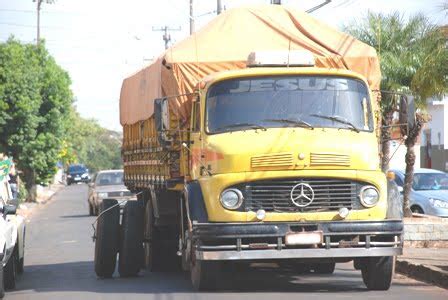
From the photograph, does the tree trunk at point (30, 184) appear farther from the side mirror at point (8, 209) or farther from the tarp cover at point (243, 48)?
the side mirror at point (8, 209)

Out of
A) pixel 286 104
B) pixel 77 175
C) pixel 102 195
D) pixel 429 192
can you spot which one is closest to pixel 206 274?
pixel 286 104

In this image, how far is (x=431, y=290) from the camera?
1467cm

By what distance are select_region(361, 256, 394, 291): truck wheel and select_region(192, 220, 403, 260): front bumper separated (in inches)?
15.9

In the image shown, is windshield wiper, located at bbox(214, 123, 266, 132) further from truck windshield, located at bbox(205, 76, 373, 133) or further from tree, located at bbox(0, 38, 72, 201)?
tree, located at bbox(0, 38, 72, 201)

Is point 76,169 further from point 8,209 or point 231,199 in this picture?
point 231,199

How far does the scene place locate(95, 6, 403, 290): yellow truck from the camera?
1362 centimetres

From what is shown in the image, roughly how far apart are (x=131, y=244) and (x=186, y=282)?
1.30m

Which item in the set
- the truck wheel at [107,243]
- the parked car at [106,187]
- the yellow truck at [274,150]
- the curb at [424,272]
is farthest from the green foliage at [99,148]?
the yellow truck at [274,150]

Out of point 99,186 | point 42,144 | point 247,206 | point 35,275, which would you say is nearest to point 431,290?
point 247,206

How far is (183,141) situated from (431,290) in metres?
3.65

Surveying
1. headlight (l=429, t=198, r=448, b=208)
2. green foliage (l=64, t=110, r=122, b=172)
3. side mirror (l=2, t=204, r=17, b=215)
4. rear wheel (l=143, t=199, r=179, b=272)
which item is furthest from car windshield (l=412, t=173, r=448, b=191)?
green foliage (l=64, t=110, r=122, b=172)

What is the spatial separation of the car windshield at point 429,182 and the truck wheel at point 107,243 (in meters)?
14.0

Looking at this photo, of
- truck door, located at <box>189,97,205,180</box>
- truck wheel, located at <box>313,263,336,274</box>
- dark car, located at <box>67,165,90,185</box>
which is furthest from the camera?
dark car, located at <box>67,165,90,185</box>

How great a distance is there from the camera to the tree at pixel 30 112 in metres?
48.6
